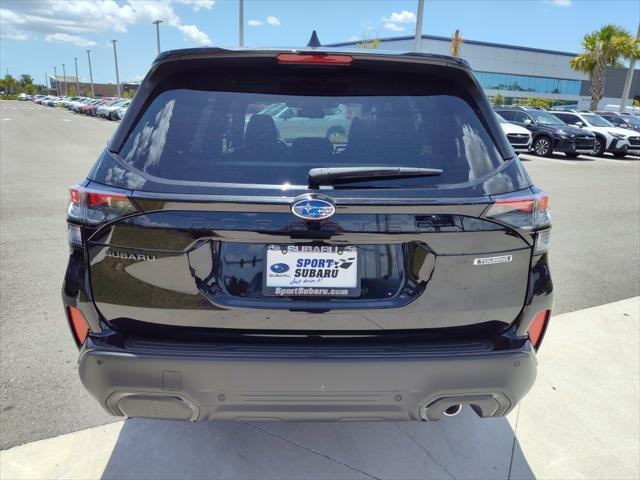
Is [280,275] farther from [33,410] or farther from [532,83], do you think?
[532,83]

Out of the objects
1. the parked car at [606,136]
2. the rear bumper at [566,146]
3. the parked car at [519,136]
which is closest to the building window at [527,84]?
the parked car at [606,136]

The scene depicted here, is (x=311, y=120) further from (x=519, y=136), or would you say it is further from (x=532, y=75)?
(x=532, y=75)

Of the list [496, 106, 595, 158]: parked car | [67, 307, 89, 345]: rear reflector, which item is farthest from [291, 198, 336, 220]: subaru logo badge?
[496, 106, 595, 158]: parked car

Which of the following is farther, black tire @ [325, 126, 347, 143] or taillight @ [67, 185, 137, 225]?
black tire @ [325, 126, 347, 143]

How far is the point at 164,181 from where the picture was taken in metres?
1.83

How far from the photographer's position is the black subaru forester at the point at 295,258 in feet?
5.92

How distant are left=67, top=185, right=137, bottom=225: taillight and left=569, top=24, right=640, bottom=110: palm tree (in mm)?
41309

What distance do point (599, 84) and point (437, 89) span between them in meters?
43.0

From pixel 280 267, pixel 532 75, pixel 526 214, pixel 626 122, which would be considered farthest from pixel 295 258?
pixel 532 75

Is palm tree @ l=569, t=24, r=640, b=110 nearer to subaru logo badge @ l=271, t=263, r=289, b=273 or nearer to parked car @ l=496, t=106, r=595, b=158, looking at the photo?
parked car @ l=496, t=106, r=595, b=158

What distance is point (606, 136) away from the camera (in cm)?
1952

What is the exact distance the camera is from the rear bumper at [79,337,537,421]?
1.83m

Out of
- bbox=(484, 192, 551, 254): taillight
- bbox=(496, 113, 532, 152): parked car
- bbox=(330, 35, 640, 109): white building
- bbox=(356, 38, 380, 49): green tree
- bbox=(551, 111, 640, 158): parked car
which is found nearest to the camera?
bbox=(484, 192, 551, 254): taillight

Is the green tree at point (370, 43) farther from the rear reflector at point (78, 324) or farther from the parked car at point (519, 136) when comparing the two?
the rear reflector at point (78, 324)
